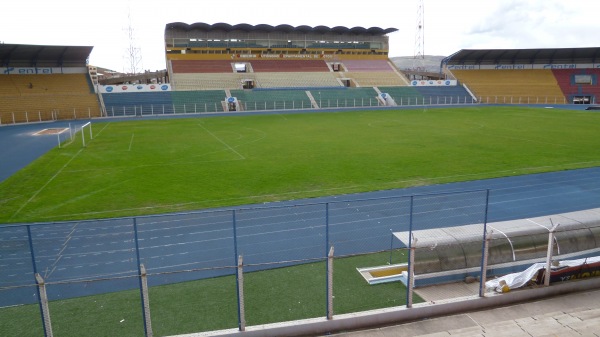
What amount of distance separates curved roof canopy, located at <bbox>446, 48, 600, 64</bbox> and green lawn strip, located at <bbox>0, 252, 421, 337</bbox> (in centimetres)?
6882

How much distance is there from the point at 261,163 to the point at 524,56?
6669 centimetres

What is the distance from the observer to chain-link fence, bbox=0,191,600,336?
24.2ft

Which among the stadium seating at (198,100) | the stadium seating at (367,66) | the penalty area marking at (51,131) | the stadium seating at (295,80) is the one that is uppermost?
the stadium seating at (367,66)

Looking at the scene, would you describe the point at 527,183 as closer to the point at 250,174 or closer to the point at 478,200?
the point at 478,200

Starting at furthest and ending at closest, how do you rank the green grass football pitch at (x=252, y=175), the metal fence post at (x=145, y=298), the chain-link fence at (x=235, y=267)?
the green grass football pitch at (x=252, y=175) → the chain-link fence at (x=235, y=267) → the metal fence post at (x=145, y=298)

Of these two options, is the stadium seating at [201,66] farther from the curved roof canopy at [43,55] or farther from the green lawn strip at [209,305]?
the green lawn strip at [209,305]

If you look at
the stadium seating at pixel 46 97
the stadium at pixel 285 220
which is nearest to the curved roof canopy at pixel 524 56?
the stadium at pixel 285 220

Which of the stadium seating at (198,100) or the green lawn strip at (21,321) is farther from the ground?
the stadium seating at (198,100)

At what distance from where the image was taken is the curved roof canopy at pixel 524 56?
224 feet

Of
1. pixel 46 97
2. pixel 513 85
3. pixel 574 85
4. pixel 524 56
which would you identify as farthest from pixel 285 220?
pixel 574 85

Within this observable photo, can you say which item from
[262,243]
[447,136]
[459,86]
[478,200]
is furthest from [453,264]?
[459,86]

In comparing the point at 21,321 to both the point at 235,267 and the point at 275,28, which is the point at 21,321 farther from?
the point at 275,28

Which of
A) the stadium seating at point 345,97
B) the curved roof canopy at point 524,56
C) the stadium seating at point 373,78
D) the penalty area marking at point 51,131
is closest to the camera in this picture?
the penalty area marking at point 51,131

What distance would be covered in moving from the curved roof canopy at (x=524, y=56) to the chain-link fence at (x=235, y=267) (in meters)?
66.0
